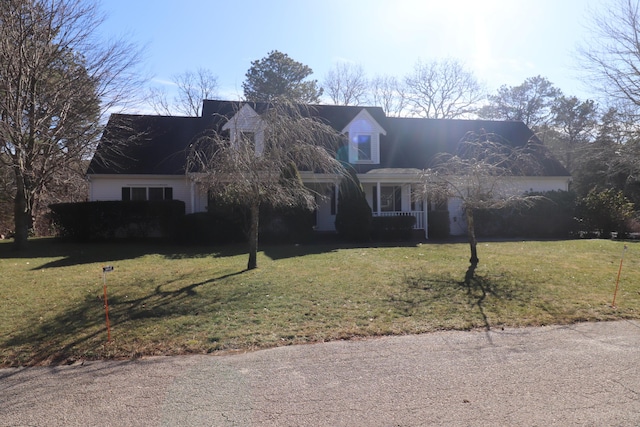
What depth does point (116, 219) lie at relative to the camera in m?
15.8

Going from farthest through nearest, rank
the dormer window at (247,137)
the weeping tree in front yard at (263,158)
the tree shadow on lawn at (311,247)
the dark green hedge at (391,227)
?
the dark green hedge at (391,227), the tree shadow on lawn at (311,247), the dormer window at (247,137), the weeping tree in front yard at (263,158)

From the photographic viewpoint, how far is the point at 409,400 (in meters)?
3.95

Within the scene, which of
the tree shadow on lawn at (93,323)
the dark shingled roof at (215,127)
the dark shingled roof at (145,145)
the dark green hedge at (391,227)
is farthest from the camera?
the dark shingled roof at (215,127)

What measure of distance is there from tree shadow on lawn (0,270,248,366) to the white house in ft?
30.0

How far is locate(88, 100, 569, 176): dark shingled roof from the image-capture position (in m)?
18.6

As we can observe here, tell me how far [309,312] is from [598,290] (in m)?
5.89

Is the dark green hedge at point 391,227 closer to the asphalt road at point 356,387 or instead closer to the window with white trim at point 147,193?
the window with white trim at point 147,193

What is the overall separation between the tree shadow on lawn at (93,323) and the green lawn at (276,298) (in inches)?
0.8

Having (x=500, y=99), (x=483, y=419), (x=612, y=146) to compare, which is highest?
(x=500, y=99)

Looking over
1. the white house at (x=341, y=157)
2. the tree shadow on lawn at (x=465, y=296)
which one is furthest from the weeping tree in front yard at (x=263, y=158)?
the white house at (x=341, y=157)

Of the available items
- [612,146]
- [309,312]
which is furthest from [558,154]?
[309,312]

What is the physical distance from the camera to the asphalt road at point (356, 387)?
3.65m

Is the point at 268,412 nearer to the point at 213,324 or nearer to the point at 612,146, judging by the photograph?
the point at 213,324

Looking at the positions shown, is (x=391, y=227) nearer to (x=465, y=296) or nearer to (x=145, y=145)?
(x=465, y=296)
